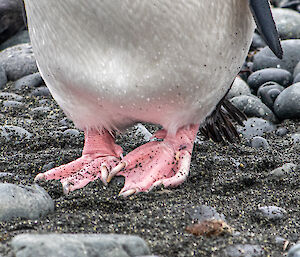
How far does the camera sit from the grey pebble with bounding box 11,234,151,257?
1319 mm

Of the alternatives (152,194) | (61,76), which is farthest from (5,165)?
(152,194)

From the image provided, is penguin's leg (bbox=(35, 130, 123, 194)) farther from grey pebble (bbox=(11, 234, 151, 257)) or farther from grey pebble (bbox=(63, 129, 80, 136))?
grey pebble (bbox=(11, 234, 151, 257))

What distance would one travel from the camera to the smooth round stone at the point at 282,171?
238cm

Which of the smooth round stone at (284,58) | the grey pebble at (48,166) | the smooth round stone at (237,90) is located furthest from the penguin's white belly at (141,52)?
the smooth round stone at (284,58)

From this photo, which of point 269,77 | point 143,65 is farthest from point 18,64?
point 143,65

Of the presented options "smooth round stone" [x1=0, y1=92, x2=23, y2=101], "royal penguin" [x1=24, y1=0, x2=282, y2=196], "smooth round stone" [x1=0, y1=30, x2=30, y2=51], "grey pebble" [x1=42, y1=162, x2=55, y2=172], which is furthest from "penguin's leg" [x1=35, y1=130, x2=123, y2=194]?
"smooth round stone" [x1=0, y1=30, x2=30, y2=51]

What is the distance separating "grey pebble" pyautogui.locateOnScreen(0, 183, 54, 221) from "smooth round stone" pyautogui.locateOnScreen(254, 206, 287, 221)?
736mm

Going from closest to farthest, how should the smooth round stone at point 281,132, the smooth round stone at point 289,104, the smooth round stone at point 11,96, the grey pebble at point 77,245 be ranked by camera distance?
the grey pebble at point 77,245 → the smooth round stone at point 281,132 → the smooth round stone at point 289,104 → the smooth round stone at point 11,96

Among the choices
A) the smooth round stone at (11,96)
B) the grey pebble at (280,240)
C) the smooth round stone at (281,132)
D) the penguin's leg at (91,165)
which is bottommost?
the smooth round stone at (281,132)

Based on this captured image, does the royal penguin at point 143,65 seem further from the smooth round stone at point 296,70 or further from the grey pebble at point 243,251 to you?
the smooth round stone at point 296,70

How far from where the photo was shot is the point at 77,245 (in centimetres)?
136

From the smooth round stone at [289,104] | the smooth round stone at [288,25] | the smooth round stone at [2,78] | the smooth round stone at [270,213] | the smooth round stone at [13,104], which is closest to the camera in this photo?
the smooth round stone at [270,213]

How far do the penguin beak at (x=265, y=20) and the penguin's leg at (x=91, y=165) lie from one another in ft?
2.80

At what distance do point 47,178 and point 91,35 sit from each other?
65 cm
